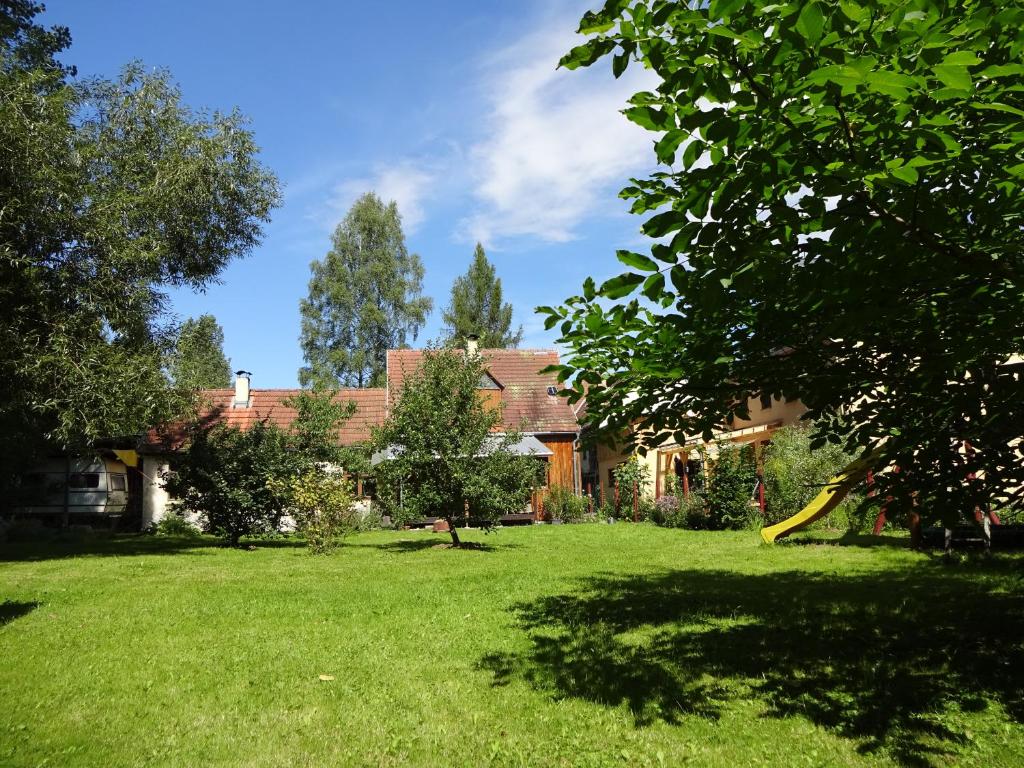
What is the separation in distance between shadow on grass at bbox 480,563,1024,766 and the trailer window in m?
23.5

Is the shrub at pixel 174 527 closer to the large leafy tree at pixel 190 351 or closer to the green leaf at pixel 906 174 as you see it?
the large leafy tree at pixel 190 351

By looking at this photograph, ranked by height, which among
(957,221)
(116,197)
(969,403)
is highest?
(116,197)

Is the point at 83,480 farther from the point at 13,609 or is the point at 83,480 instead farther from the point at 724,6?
the point at 724,6

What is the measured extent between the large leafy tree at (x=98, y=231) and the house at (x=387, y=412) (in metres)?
7.42

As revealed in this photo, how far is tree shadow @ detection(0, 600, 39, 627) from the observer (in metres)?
8.19

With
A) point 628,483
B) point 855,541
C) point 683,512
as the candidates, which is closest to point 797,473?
point 855,541

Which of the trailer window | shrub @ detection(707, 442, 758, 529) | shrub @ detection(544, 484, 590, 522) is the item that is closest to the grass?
shrub @ detection(707, 442, 758, 529)

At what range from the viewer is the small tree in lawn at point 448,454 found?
53.4ft

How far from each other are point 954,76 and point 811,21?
0.54 meters

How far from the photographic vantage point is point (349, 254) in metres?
44.8

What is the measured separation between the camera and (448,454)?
53.5ft

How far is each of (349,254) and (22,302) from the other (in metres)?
29.9

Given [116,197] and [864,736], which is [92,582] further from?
[864,736]

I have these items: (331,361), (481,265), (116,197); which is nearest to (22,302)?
(116,197)
